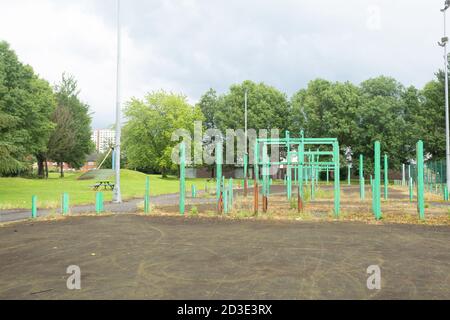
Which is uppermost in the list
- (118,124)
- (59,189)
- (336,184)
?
(118,124)

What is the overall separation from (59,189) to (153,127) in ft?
113

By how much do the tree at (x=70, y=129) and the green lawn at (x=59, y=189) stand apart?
30.8 feet

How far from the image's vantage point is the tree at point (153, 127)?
61719 millimetres

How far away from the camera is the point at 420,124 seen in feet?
153

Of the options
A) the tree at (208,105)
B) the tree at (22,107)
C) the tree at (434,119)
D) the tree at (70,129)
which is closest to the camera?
the tree at (22,107)

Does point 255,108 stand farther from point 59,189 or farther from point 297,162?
point 297,162

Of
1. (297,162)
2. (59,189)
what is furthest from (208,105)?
(297,162)

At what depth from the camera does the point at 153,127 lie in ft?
205

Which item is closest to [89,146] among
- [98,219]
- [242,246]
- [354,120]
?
[354,120]

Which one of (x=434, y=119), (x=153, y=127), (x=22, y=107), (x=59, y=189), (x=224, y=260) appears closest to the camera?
(x=224, y=260)

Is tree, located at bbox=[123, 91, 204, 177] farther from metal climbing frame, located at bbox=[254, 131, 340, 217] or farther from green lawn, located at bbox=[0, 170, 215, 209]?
metal climbing frame, located at bbox=[254, 131, 340, 217]

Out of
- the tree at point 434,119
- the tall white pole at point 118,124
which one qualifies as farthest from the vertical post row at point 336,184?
the tree at point 434,119

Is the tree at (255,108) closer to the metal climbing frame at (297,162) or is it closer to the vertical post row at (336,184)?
the metal climbing frame at (297,162)
